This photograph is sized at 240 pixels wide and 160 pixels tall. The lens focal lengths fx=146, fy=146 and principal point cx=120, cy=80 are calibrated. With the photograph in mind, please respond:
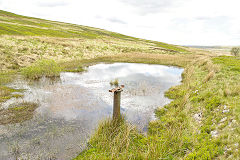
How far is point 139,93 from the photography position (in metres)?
15.7

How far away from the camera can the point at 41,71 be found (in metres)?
19.7

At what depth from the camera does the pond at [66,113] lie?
7191 millimetres

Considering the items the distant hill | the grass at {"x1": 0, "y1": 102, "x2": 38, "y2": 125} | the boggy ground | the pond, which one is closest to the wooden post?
the boggy ground

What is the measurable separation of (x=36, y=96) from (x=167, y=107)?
11752 millimetres

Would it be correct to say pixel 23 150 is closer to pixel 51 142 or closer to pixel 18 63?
pixel 51 142

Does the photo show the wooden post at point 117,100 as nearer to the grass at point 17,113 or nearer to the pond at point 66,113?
the pond at point 66,113

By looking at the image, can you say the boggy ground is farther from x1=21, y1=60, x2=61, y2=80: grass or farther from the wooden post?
x1=21, y1=60, x2=61, y2=80: grass

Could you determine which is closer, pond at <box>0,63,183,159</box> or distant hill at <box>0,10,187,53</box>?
pond at <box>0,63,183,159</box>

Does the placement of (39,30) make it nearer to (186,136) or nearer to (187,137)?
(186,136)

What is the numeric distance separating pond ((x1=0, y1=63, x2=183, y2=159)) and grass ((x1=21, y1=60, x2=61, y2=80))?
1.24 meters

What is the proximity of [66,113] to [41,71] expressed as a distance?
1169 centimetres

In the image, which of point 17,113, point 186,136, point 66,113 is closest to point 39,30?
point 17,113

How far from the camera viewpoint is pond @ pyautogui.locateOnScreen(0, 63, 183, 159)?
719 centimetres

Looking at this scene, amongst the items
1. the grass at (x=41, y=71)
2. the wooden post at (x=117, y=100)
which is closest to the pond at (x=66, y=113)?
the wooden post at (x=117, y=100)
